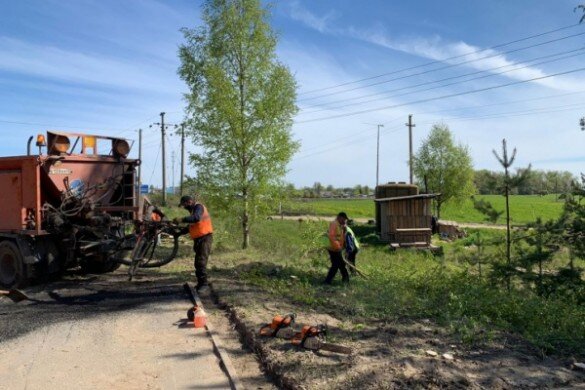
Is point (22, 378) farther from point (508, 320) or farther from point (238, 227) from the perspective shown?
point (238, 227)

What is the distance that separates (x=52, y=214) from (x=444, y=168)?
29452 mm

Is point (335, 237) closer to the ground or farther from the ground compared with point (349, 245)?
farther from the ground

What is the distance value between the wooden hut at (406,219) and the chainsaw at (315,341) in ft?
64.1

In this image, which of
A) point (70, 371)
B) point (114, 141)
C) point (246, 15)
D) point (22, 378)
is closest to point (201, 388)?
point (70, 371)

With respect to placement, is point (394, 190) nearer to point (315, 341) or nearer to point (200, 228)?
point (200, 228)

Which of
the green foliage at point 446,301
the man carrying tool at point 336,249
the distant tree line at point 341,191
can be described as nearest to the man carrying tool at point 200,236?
the green foliage at point 446,301

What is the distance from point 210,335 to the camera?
6.37m

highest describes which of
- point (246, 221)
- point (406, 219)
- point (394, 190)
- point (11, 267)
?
point (394, 190)

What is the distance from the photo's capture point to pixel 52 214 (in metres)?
9.30

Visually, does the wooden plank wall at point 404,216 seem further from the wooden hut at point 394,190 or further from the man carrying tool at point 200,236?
the man carrying tool at point 200,236

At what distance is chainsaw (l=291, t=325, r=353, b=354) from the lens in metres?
5.26

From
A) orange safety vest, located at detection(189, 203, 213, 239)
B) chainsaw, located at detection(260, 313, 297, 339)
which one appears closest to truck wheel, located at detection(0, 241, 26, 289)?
orange safety vest, located at detection(189, 203, 213, 239)

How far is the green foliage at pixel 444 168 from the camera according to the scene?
34.4 meters

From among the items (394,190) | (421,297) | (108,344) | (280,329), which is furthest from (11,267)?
(394,190)
